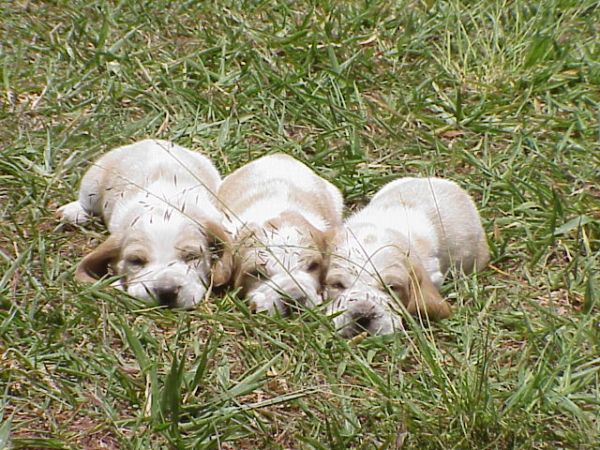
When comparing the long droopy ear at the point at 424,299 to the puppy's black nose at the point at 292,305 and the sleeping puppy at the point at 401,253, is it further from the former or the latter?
the puppy's black nose at the point at 292,305

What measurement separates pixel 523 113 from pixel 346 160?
124 centimetres

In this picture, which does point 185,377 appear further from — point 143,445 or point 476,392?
point 476,392

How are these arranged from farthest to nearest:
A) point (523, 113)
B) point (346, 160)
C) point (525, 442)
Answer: point (523, 113) → point (346, 160) → point (525, 442)

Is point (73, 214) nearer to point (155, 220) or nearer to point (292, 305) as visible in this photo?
point (155, 220)

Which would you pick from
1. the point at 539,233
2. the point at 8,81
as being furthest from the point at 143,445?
the point at 8,81

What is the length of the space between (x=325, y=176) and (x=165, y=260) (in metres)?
1.52

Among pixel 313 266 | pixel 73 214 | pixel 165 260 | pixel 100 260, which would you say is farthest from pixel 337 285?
pixel 73 214

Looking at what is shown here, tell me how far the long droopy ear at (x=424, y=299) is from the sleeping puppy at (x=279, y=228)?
42 cm

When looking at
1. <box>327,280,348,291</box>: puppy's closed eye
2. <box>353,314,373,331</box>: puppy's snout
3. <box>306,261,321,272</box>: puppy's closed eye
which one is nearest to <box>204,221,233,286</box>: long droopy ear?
<box>306,261,321,272</box>: puppy's closed eye

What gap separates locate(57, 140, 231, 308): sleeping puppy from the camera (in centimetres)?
538

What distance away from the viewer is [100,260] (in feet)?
18.2

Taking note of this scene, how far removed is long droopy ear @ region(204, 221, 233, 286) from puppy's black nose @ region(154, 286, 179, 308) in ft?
0.84

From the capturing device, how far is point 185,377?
15.1 feet

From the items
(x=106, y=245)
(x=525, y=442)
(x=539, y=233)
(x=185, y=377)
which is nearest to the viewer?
(x=525, y=442)
